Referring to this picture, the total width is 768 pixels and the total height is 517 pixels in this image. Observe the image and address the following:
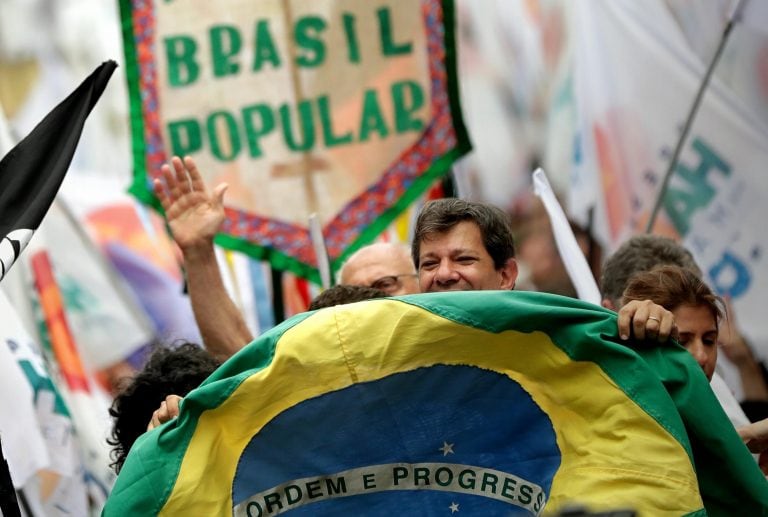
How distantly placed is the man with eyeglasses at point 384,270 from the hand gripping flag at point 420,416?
4.30 ft

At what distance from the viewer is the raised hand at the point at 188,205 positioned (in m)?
4.51

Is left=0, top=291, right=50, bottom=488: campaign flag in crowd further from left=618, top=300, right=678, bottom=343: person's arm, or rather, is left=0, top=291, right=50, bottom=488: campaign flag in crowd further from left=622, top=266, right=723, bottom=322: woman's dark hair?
left=618, top=300, right=678, bottom=343: person's arm

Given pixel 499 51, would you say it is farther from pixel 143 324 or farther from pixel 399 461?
pixel 399 461

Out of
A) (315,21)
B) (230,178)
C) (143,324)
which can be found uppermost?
(315,21)

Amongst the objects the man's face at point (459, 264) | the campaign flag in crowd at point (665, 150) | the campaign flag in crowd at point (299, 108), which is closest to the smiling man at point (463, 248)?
the man's face at point (459, 264)

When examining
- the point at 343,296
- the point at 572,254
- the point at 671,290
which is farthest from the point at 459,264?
the point at 572,254

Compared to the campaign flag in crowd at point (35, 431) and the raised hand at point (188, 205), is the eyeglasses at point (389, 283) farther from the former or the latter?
the campaign flag in crowd at point (35, 431)

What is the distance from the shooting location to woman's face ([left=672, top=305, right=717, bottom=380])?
10.8 ft

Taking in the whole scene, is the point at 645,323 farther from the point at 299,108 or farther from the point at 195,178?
the point at 299,108

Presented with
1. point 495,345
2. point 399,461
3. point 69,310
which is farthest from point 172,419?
point 69,310

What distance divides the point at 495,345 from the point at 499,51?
5.17m

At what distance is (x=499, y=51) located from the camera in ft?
26.0

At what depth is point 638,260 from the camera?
4.02 m

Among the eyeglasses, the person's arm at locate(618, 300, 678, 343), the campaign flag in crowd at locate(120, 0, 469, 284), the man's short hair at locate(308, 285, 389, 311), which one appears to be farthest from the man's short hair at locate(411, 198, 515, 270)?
the campaign flag in crowd at locate(120, 0, 469, 284)
